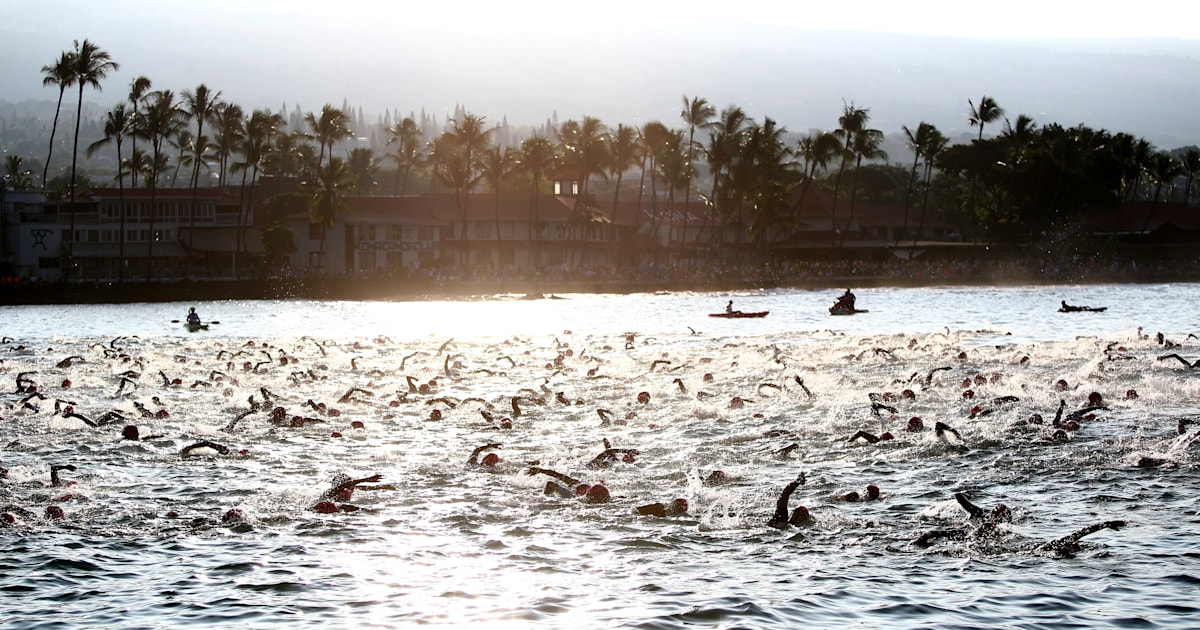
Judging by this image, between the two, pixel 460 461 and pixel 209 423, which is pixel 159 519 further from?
pixel 209 423

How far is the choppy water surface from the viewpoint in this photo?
31.4 feet

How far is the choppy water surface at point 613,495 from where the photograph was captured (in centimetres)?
957

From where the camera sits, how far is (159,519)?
41.2 feet

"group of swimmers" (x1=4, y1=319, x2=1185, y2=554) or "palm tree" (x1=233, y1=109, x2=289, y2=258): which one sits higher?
"palm tree" (x1=233, y1=109, x2=289, y2=258)

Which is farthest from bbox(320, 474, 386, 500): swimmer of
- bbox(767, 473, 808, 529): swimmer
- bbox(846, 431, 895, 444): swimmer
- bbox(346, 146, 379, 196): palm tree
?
bbox(346, 146, 379, 196): palm tree

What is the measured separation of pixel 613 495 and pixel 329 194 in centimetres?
9122

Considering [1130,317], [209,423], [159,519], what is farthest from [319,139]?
[159,519]

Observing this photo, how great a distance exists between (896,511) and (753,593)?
321 centimetres

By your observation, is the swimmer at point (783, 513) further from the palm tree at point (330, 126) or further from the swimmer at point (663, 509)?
the palm tree at point (330, 126)

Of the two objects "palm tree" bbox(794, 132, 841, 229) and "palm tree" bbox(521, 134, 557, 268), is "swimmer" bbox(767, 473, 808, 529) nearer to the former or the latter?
"palm tree" bbox(521, 134, 557, 268)

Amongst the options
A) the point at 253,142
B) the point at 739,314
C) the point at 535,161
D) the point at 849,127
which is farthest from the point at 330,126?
the point at 739,314

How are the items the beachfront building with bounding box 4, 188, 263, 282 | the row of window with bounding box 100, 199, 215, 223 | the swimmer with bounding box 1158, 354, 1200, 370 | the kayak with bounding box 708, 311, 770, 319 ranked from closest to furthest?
the swimmer with bounding box 1158, 354, 1200, 370, the kayak with bounding box 708, 311, 770, 319, the beachfront building with bounding box 4, 188, 263, 282, the row of window with bounding box 100, 199, 215, 223

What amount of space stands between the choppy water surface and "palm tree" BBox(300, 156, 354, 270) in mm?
73365

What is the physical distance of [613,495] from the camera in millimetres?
13547
